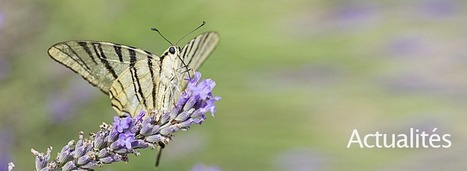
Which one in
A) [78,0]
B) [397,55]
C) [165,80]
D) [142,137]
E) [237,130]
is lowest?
[142,137]

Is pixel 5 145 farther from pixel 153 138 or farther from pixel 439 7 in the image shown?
pixel 439 7

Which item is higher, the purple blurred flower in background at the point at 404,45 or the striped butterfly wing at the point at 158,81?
the purple blurred flower in background at the point at 404,45

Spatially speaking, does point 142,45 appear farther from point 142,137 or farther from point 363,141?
point 142,137

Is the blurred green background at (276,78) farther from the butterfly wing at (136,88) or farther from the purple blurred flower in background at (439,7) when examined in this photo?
→ the butterfly wing at (136,88)

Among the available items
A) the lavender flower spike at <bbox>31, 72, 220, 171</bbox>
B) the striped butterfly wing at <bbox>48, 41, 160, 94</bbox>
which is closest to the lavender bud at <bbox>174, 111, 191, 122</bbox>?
the lavender flower spike at <bbox>31, 72, 220, 171</bbox>

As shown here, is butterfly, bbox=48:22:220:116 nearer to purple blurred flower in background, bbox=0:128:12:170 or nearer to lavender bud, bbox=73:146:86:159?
lavender bud, bbox=73:146:86:159

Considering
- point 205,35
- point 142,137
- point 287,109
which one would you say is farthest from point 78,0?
point 142,137

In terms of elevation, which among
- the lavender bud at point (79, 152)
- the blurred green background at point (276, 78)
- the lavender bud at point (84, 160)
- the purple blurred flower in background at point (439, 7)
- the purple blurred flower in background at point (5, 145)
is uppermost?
the purple blurred flower in background at point (439, 7)

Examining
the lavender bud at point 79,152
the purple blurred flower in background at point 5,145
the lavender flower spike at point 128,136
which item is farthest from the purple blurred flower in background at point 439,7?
the lavender bud at point 79,152

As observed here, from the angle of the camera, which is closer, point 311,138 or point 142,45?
point 142,45
